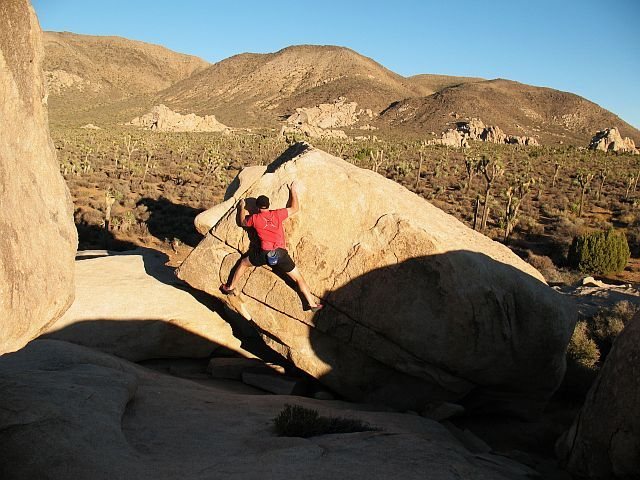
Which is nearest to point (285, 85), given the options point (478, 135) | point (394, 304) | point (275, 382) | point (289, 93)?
point (289, 93)

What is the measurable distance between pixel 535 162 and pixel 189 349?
49374 millimetres

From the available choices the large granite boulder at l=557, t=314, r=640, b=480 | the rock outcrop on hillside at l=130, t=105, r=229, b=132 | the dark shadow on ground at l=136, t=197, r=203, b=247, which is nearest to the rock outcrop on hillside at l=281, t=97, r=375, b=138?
the rock outcrop on hillside at l=130, t=105, r=229, b=132

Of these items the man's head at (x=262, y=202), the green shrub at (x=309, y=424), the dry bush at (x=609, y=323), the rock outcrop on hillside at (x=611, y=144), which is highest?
the rock outcrop on hillside at (x=611, y=144)

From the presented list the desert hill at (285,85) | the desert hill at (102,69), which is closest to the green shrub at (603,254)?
the desert hill at (285,85)

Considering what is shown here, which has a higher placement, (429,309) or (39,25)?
(39,25)

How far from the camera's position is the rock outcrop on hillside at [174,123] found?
3287 inches

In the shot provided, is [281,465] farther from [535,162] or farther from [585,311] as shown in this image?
[535,162]

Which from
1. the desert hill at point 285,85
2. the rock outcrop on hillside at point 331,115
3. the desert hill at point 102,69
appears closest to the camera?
the rock outcrop on hillside at point 331,115

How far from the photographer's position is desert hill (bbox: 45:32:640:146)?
100m

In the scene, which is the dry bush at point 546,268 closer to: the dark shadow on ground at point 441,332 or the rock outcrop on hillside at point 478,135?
the dark shadow on ground at point 441,332

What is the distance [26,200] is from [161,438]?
2486mm

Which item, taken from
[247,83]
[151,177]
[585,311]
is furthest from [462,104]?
[585,311]

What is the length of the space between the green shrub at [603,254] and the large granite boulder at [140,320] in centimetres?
1504

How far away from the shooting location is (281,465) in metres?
4.06
